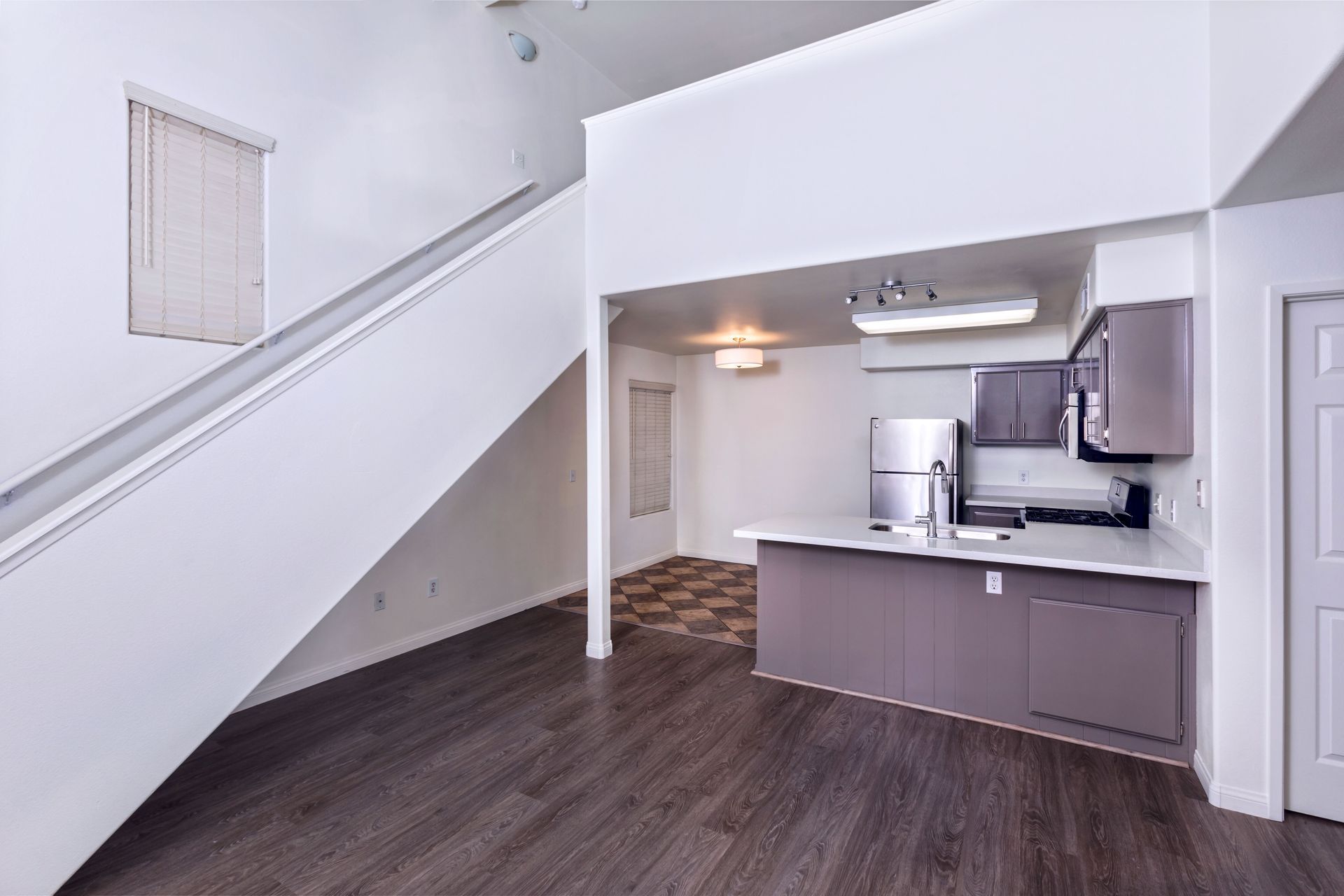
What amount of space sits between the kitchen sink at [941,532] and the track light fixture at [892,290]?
1483 mm

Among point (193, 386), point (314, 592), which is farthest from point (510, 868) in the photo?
point (193, 386)

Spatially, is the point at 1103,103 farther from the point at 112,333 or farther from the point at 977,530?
the point at 112,333

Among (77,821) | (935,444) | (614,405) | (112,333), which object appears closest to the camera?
(77,821)

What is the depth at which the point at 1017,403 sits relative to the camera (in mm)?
5234

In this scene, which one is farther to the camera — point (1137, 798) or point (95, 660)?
point (1137, 798)

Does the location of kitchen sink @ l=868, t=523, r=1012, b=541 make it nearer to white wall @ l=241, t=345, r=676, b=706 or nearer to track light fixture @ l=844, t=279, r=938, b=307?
→ track light fixture @ l=844, t=279, r=938, b=307

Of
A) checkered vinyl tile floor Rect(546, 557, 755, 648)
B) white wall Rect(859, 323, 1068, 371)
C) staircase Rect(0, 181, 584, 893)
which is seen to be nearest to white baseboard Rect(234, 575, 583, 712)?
checkered vinyl tile floor Rect(546, 557, 755, 648)

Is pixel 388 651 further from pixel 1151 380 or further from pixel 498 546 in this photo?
pixel 1151 380

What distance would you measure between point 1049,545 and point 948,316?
151 centimetres

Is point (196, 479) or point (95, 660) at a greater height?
point (196, 479)

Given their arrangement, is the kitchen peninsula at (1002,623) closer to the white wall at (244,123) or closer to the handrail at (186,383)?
the handrail at (186,383)

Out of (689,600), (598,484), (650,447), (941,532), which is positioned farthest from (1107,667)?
(650,447)

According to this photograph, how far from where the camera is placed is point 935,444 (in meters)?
5.36

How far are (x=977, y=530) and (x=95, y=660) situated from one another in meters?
4.21
